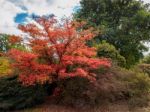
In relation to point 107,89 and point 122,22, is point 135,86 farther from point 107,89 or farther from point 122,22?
point 122,22

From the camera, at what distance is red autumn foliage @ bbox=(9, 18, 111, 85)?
14664 mm

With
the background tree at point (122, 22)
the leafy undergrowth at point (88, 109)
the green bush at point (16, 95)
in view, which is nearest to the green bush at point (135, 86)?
the leafy undergrowth at point (88, 109)

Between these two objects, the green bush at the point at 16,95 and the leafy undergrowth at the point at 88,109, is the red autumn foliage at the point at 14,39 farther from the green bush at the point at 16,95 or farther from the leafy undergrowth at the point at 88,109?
the leafy undergrowth at the point at 88,109

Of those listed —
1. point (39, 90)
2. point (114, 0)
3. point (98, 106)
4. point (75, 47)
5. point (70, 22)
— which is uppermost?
point (114, 0)

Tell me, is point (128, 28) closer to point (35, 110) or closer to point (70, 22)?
point (70, 22)

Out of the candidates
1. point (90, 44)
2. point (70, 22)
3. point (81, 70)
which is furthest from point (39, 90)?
point (90, 44)

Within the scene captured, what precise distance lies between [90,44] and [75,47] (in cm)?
1106

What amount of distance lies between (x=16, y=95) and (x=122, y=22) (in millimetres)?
17787

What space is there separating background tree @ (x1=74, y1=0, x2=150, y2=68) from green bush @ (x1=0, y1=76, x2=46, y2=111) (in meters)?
14.1

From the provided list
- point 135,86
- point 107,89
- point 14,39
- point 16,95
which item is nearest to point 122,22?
point 135,86

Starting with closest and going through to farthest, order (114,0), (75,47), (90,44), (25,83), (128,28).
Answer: (25,83), (75,47), (90,44), (128,28), (114,0)

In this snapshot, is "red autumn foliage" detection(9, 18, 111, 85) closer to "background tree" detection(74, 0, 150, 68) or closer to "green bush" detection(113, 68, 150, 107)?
"green bush" detection(113, 68, 150, 107)

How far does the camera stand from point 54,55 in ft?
51.4

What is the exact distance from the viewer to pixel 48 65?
15258 mm
